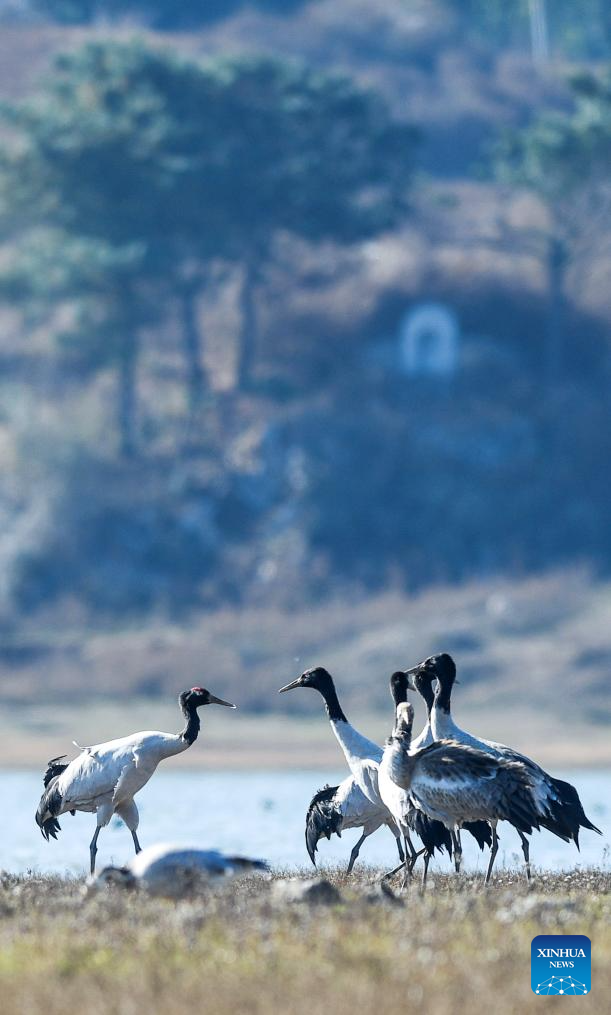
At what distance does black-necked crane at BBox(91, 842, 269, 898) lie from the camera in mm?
15977

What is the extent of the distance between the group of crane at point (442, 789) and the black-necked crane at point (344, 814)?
0.4 inches

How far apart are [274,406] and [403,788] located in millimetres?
60248

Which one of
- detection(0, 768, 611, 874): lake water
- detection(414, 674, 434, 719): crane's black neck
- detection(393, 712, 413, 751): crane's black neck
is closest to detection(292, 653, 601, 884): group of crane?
detection(393, 712, 413, 751): crane's black neck

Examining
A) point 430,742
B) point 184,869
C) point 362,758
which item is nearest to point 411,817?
point 362,758

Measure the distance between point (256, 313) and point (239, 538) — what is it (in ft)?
44.6

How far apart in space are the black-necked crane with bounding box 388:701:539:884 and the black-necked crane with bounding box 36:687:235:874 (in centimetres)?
268

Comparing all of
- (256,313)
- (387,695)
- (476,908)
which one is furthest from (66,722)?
(476,908)

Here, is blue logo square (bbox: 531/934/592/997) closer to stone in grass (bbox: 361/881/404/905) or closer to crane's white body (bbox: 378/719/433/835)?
stone in grass (bbox: 361/881/404/905)

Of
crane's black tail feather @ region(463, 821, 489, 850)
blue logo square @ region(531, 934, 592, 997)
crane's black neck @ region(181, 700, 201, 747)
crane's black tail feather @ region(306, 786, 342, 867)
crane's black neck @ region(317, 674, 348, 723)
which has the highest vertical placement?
crane's black neck @ region(317, 674, 348, 723)

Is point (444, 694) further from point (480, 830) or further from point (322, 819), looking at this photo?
point (322, 819)

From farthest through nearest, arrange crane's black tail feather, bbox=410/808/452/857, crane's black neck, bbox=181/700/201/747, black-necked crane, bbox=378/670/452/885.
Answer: crane's black neck, bbox=181/700/201/747 < crane's black tail feather, bbox=410/808/452/857 < black-necked crane, bbox=378/670/452/885

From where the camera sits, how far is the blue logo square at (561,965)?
12.4 meters

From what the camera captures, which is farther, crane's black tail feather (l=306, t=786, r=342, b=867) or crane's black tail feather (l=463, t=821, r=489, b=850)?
crane's black tail feather (l=306, t=786, r=342, b=867)

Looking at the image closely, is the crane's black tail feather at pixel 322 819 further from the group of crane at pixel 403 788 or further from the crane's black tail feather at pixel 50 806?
the crane's black tail feather at pixel 50 806
